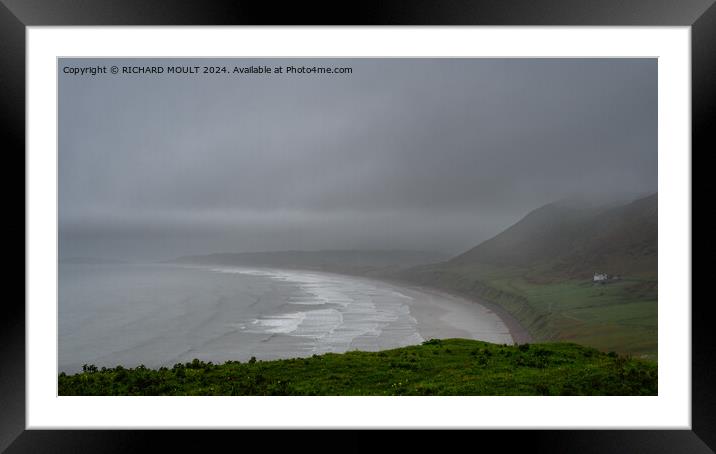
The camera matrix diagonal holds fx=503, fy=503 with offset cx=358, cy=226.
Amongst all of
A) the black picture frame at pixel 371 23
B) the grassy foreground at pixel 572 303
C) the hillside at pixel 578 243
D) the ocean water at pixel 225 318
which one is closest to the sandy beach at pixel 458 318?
the grassy foreground at pixel 572 303

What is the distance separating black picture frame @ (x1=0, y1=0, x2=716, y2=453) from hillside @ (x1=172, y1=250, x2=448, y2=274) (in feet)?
81.3

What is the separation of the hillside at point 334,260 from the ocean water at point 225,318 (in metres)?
1.03

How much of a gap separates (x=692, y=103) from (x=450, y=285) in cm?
3304

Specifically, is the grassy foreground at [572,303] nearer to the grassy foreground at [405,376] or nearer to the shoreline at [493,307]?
the shoreline at [493,307]

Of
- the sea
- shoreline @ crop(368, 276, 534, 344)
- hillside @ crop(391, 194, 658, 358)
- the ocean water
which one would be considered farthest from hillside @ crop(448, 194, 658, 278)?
the ocean water

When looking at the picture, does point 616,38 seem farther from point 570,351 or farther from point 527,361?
point 570,351

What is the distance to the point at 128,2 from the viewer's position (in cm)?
565

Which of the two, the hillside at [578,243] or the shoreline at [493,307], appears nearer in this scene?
the shoreline at [493,307]

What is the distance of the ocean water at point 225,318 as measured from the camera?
26.4 metres

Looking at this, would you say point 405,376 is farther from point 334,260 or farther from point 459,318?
point 334,260

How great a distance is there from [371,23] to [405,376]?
6.66 metres

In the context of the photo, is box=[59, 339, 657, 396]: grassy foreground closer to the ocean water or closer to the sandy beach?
the ocean water

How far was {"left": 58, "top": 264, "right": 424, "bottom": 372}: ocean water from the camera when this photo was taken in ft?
86.6

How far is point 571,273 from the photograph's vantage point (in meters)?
32.3
